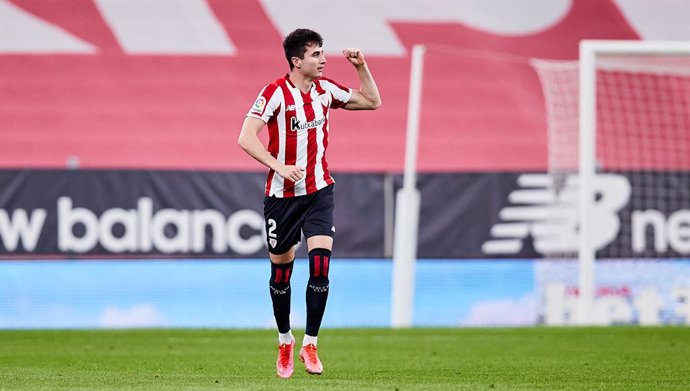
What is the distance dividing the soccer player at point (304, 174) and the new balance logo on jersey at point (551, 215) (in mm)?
7691

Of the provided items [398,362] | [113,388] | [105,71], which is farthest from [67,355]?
[105,71]

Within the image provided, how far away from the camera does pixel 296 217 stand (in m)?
7.45

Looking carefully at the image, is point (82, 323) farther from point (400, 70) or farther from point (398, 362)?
point (398, 362)

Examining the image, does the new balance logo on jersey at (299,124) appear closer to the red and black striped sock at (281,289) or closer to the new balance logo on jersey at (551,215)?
the red and black striped sock at (281,289)

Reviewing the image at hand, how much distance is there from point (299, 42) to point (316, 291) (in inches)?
53.9

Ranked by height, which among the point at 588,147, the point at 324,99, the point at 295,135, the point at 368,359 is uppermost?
the point at 588,147

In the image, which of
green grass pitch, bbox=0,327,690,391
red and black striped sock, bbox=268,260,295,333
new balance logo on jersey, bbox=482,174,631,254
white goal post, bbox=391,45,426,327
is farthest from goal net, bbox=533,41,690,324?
red and black striped sock, bbox=268,260,295,333

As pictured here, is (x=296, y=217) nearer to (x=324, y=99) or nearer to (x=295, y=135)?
(x=295, y=135)

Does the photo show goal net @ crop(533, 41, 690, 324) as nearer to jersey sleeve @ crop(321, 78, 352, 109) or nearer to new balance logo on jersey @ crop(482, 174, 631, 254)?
new balance logo on jersey @ crop(482, 174, 631, 254)

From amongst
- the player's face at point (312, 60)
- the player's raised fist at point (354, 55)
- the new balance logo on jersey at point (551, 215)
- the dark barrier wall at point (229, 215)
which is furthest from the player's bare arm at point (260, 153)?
the new balance logo on jersey at point (551, 215)

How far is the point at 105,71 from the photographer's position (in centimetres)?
1811

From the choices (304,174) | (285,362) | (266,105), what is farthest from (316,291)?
(266,105)

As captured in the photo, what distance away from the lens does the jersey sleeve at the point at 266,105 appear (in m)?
7.23

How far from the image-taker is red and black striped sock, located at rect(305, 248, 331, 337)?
7.30 m
